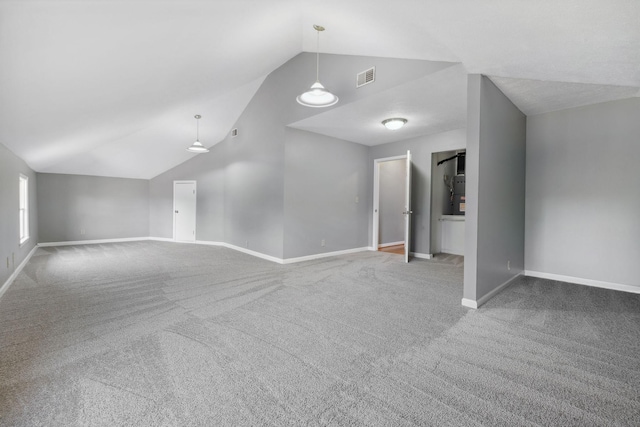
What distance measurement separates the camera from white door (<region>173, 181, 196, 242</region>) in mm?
8266

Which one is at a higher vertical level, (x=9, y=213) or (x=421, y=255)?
(x=9, y=213)

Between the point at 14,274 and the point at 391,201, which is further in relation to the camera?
the point at 391,201

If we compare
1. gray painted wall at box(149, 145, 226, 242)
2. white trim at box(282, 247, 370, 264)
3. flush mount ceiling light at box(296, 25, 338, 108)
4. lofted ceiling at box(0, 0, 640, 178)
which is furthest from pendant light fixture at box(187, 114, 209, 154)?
flush mount ceiling light at box(296, 25, 338, 108)

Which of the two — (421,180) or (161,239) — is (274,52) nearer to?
(421,180)

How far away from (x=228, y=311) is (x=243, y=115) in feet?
16.6

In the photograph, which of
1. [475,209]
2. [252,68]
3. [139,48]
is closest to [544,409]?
[475,209]

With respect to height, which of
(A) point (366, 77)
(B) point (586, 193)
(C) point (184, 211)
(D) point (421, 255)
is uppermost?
(A) point (366, 77)

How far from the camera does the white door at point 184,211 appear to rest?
8.27 metres

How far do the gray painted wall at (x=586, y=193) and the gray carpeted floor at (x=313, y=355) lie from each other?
0.49 metres

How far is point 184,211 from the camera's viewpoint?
8359 millimetres

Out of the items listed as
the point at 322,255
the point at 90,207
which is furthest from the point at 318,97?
the point at 90,207

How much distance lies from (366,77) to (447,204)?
166 inches

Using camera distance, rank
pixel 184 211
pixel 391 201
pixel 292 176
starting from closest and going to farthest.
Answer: pixel 292 176
pixel 391 201
pixel 184 211

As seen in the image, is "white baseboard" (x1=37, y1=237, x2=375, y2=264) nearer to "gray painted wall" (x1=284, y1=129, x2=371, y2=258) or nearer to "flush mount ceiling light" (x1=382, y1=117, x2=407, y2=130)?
"gray painted wall" (x1=284, y1=129, x2=371, y2=258)
